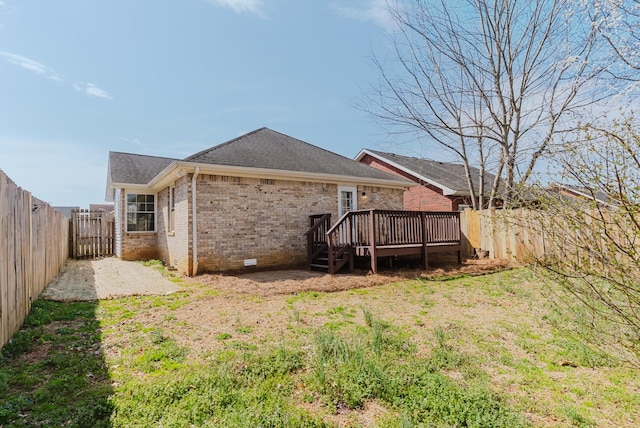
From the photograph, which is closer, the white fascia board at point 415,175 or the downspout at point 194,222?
the downspout at point 194,222

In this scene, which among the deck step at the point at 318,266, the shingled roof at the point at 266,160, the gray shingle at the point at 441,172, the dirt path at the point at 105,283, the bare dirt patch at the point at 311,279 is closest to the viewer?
the dirt path at the point at 105,283

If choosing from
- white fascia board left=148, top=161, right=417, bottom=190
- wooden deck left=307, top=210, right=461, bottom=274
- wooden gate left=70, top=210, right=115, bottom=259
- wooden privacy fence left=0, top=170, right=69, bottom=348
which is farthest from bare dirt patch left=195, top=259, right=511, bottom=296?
wooden gate left=70, top=210, right=115, bottom=259

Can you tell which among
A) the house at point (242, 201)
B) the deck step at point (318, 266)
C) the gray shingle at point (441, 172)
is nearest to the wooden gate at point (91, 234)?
the house at point (242, 201)

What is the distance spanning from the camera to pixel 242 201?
32.4 ft

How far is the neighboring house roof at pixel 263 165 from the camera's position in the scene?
30.9ft

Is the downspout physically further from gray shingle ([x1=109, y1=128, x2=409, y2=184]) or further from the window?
the window

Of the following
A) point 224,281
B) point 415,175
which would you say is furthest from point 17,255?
point 415,175

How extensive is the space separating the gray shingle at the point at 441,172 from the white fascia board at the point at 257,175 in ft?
17.3

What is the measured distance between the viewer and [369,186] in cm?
1280

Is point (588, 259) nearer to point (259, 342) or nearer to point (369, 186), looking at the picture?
point (259, 342)

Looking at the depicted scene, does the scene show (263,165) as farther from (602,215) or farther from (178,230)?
(602,215)

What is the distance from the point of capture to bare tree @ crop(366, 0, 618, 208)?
36.2 ft

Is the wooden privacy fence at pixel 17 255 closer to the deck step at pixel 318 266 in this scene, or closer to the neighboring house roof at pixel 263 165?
the neighboring house roof at pixel 263 165

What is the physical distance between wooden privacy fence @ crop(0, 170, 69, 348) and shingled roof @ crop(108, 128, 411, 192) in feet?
12.1
